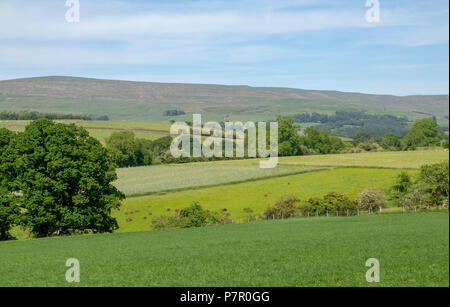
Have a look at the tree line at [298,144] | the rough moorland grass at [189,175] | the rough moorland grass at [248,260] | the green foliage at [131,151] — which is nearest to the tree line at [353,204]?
the rough moorland grass at [189,175]

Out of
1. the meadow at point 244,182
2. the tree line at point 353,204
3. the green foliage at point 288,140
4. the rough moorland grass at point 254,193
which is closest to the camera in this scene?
the tree line at point 353,204

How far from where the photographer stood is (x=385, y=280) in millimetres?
19953

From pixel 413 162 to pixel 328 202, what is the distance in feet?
119

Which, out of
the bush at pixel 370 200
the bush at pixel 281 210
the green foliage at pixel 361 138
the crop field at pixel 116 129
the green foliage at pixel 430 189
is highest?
the crop field at pixel 116 129

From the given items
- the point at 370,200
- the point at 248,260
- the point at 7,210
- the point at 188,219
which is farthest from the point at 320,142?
the point at 248,260

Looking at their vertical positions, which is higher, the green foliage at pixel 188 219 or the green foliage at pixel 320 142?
the green foliage at pixel 320 142

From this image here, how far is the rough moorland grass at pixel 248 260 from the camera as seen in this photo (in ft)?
71.5

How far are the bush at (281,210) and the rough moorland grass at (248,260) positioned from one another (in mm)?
33144

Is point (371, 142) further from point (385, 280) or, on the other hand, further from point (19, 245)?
point (385, 280)

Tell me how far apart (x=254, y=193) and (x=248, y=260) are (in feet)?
208

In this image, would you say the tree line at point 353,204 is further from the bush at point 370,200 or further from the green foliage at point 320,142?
the green foliage at point 320,142

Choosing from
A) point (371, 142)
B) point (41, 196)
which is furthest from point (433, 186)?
point (371, 142)

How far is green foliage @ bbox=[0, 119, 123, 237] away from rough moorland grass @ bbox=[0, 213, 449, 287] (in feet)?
26.4

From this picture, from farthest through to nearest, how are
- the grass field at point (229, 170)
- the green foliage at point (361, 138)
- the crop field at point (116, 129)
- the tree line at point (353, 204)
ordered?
the green foliage at point (361, 138) → the crop field at point (116, 129) → the grass field at point (229, 170) → the tree line at point (353, 204)
